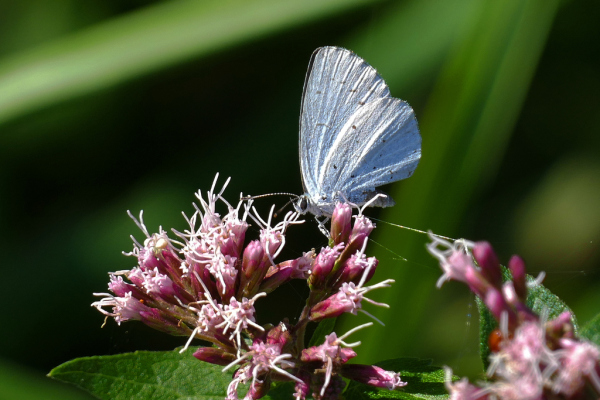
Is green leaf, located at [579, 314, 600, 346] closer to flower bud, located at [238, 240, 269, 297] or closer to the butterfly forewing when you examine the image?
flower bud, located at [238, 240, 269, 297]

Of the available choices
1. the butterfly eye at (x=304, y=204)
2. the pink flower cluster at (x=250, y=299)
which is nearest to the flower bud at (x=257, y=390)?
the pink flower cluster at (x=250, y=299)

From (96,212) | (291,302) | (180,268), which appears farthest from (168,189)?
(180,268)

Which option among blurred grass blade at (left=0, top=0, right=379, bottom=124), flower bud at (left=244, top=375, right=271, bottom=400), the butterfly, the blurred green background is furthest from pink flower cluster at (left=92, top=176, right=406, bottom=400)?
blurred grass blade at (left=0, top=0, right=379, bottom=124)

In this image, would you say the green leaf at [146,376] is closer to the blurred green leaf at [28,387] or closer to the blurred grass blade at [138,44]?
the blurred green leaf at [28,387]

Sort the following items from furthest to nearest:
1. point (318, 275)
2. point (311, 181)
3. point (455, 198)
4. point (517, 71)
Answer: point (517, 71)
point (455, 198)
point (311, 181)
point (318, 275)

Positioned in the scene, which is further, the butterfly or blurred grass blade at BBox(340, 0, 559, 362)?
blurred grass blade at BBox(340, 0, 559, 362)

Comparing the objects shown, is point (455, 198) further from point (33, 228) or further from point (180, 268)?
point (33, 228)
